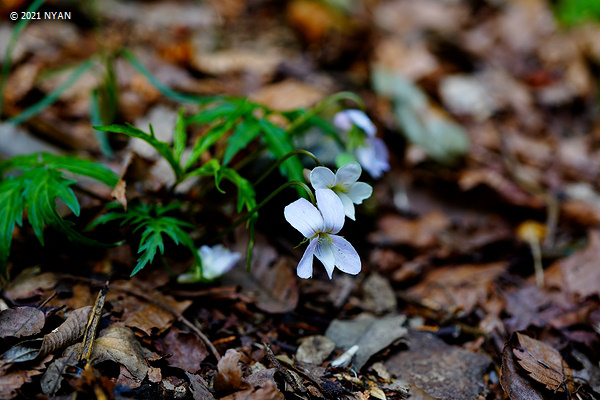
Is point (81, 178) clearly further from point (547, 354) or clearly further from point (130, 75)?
point (547, 354)

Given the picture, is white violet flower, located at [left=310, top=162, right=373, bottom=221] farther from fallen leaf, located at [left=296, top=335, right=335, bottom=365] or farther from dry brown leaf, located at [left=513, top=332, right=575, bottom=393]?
dry brown leaf, located at [left=513, top=332, right=575, bottom=393]

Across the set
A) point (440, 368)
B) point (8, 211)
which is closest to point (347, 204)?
point (440, 368)

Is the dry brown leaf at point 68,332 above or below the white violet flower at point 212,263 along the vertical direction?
above

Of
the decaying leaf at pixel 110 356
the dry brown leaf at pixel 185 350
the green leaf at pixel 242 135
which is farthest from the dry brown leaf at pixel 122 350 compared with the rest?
the green leaf at pixel 242 135

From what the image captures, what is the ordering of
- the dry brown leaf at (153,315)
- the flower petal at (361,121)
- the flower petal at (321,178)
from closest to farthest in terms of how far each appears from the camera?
the flower petal at (321,178) → the dry brown leaf at (153,315) → the flower petal at (361,121)

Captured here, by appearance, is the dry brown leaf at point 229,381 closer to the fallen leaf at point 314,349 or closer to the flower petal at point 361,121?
the fallen leaf at point 314,349

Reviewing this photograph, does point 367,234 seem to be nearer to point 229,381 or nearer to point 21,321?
point 229,381
